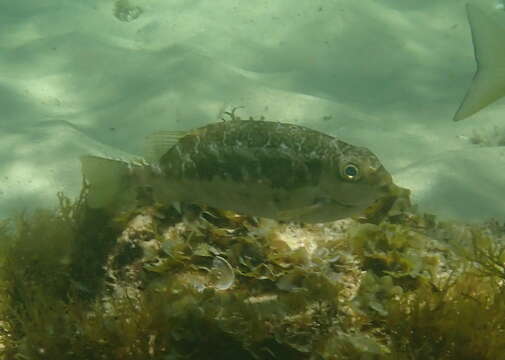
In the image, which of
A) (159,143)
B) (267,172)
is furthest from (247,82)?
(267,172)

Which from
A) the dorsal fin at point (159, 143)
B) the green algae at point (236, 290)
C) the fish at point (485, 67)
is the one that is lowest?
the green algae at point (236, 290)

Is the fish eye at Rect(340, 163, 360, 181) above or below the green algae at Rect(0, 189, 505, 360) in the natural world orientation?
above

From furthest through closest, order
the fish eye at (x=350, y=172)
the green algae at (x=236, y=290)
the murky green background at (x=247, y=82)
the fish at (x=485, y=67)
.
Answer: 1. the murky green background at (x=247, y=82)
2. the fish at (x=485, y=67)
3. the fish eye at (x=350, y=172)
4. the green algae at (x=236, y=290)

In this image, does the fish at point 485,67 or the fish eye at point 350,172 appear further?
the fish at point 485,67

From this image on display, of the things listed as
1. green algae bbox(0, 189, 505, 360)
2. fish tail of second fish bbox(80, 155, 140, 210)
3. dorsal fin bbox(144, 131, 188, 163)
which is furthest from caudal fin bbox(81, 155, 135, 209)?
green algae bbox(0, 189, 505, 360)

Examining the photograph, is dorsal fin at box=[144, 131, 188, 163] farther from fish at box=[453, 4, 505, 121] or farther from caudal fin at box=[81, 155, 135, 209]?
fish at box=[453, 4, 505, 121]

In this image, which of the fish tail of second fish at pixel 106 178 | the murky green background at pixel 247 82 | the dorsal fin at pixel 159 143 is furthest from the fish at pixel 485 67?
the fish tail of second fish at pixel 106 178

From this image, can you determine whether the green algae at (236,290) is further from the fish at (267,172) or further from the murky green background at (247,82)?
the murky green background at (247,82)

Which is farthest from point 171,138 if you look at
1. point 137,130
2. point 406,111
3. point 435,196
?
point 406,111
